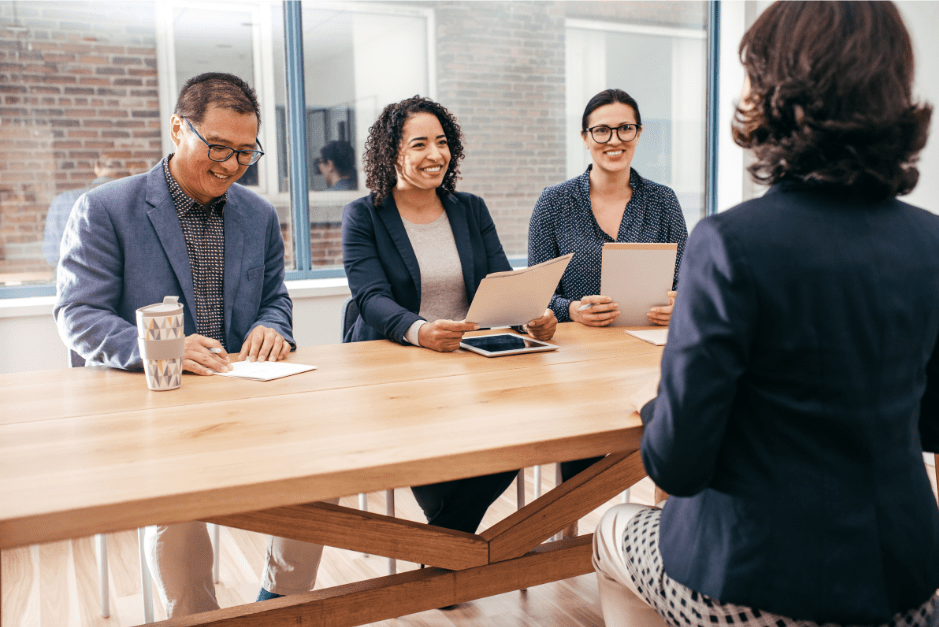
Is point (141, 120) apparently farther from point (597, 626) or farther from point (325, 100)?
point (597, 626)

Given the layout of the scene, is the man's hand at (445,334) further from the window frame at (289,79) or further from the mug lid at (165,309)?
the window frame at (289,79)

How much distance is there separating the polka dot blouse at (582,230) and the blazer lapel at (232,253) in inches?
37.9

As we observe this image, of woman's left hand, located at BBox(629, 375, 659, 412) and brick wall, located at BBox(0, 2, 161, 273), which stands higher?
brick wall, located at BBox(0, 2, 161, 273)

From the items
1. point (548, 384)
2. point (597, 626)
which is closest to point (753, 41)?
point (548, 384)

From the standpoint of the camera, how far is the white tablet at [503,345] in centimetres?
185

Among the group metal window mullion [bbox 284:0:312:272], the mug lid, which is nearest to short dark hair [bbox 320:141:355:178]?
metal window mullion [bbox 284:0:312:272]

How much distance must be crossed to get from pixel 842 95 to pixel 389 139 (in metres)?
1.58

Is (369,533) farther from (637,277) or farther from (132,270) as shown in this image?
(637,277)

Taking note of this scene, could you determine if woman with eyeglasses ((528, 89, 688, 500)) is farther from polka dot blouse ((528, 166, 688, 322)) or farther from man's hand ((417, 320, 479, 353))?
man's hand ((417, 320, 479, 353))

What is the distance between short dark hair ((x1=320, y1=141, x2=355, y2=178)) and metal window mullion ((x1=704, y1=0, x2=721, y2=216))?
226cm

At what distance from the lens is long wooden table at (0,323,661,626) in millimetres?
1029

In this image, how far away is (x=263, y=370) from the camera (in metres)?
1.68

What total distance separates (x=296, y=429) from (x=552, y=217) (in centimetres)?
149

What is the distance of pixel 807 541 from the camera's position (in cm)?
94
